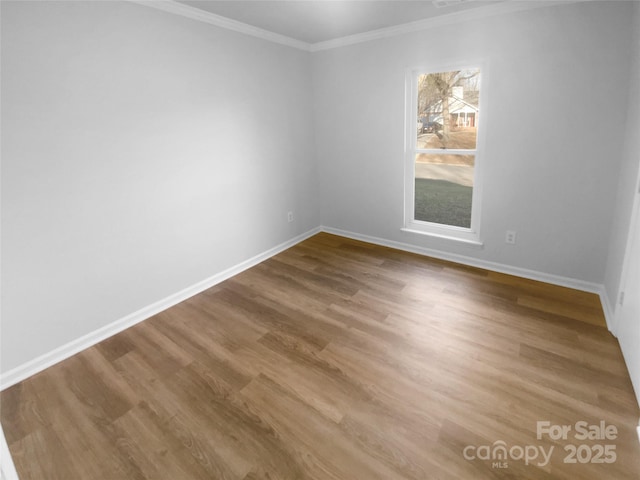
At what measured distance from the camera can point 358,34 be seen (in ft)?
11.5

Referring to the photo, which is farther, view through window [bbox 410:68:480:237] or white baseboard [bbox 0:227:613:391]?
view through window [bbox 410:68:480:237]

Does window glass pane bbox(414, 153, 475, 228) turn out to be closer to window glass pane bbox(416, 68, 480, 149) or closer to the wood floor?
window glass pane bbox(416, 68, 480, 149)

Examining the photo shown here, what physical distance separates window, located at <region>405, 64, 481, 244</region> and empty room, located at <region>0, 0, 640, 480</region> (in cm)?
5

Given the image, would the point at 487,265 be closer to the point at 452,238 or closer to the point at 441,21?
the point at 452,238

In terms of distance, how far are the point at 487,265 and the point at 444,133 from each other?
7.44 ft

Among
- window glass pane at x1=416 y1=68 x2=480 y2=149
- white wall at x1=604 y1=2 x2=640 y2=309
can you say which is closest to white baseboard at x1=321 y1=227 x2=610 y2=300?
white wall at x1=604 y1=2 x2=640 y2=309

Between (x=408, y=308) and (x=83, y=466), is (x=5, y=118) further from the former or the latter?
(x=408, y=308)

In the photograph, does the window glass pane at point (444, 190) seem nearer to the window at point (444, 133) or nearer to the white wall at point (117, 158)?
the window at point (444, 133)

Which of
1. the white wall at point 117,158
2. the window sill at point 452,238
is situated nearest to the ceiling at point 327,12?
the white wall at point 117,158

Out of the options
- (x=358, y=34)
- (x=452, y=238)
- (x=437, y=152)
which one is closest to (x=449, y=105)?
(x=437, y=152)

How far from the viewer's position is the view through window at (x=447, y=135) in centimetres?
351

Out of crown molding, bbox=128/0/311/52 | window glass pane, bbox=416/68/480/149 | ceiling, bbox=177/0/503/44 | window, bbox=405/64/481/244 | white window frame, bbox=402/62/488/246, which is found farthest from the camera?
window glass pane, bbox=416/68/480/149

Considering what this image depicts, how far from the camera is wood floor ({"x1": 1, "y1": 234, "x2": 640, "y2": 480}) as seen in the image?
1.53m

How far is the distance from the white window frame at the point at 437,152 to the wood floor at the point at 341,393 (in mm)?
739
